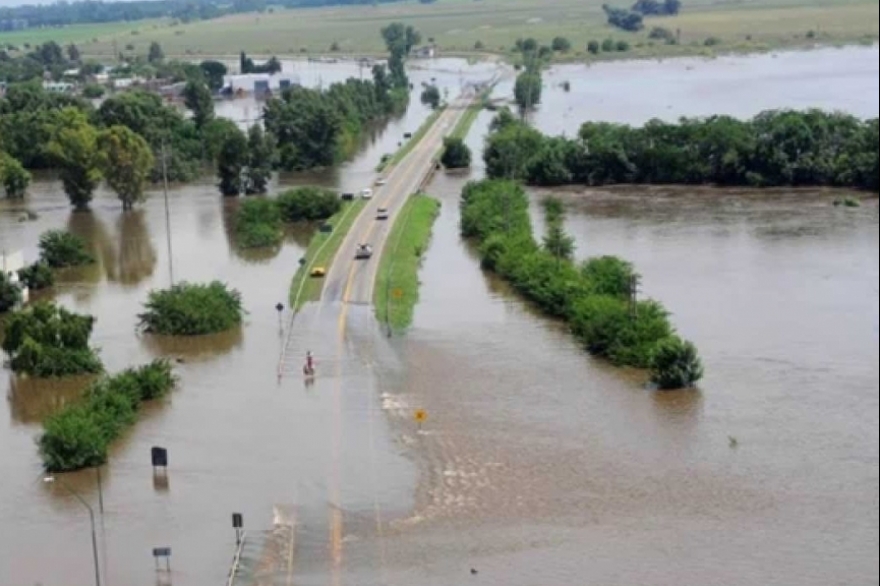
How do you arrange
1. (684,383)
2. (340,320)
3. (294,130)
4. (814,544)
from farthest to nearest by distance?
1. (294,130)
2. (340,320)
3. (684,383)
4. (814,544)

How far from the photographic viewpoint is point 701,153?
43.8 feet

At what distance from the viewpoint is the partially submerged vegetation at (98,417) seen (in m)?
5.98

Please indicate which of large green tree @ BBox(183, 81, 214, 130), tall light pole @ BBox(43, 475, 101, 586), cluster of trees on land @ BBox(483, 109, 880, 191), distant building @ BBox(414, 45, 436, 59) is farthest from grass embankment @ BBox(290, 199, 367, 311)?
distant building @ BBox(414, 45, 436, 59)

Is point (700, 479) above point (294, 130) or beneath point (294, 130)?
beneath

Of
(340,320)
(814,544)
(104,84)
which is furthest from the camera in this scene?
(104,84)

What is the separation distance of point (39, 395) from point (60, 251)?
3.40 metres

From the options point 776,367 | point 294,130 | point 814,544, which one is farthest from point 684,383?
point 294,130

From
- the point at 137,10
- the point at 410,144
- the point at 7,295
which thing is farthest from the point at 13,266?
the point at 137,10

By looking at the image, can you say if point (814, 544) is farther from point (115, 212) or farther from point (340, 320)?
point (115, 212)

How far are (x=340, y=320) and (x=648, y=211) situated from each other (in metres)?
4.42

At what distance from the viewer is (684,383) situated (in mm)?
6707

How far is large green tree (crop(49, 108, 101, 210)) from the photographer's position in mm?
12875

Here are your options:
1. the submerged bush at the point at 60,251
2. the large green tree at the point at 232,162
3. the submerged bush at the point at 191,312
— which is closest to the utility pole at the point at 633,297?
the submerged bush at the point at 191,312

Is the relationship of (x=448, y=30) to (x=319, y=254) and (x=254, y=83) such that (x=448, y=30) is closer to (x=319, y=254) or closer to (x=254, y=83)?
(x=254, y=83)
